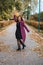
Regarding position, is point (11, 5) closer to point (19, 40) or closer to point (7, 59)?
point (19, 40)

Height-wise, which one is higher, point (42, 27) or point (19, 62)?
point (19, 62)

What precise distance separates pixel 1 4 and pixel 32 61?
24.4 metres

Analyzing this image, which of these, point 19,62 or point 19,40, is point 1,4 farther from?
point 19,62

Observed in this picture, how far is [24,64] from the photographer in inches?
331

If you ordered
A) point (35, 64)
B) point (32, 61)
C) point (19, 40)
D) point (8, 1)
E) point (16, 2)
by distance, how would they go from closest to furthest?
point (35, 64) < point (32, 61) < point (19, 40) < point (8, 1) < point (16, 2)

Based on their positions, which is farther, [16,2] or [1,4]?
[16,2]

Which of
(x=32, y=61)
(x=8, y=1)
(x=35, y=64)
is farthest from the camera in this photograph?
(x=8, y=1)

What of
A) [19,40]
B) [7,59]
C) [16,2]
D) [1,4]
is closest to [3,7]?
[1,4]

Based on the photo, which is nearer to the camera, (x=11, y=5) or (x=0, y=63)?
(x=0, y=63)

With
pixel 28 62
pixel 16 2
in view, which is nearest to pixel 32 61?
pixel 28 62

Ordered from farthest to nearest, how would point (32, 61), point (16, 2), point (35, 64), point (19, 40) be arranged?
point (16, 2) → point (19, 40) → point (32, 61) → point (35, 64)

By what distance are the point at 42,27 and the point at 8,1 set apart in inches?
220

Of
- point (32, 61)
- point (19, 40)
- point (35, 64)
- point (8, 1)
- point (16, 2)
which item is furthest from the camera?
point (16, 2)

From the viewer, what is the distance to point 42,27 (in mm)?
34281
